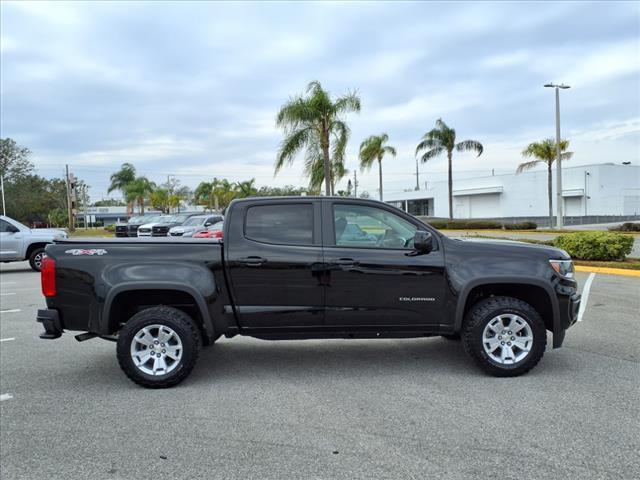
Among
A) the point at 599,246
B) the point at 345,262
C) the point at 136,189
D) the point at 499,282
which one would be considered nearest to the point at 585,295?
the point at 599,246

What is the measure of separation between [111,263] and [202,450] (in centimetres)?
210

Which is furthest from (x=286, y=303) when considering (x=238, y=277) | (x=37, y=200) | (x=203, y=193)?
(x=37, y=200)

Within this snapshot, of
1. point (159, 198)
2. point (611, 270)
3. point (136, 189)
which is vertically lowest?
point (611, 270)

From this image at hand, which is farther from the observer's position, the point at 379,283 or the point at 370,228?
the point at 370,228

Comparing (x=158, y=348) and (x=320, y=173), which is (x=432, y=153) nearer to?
(x=320, y=173)

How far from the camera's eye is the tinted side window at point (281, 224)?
200 inches

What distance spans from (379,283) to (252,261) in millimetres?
1211

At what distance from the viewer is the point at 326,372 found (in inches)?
210

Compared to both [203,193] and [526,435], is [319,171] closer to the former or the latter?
[526,435]

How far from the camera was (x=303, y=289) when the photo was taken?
196 inches

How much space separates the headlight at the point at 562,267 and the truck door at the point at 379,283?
108 cm

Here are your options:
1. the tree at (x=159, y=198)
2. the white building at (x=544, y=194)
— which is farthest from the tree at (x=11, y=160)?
the white building at (x=544, y=194)

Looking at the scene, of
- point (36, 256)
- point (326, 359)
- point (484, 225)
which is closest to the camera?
point (326, 359)

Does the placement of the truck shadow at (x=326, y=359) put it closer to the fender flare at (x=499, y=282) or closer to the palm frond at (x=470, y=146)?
the fender flare at (x=499, y=282)
